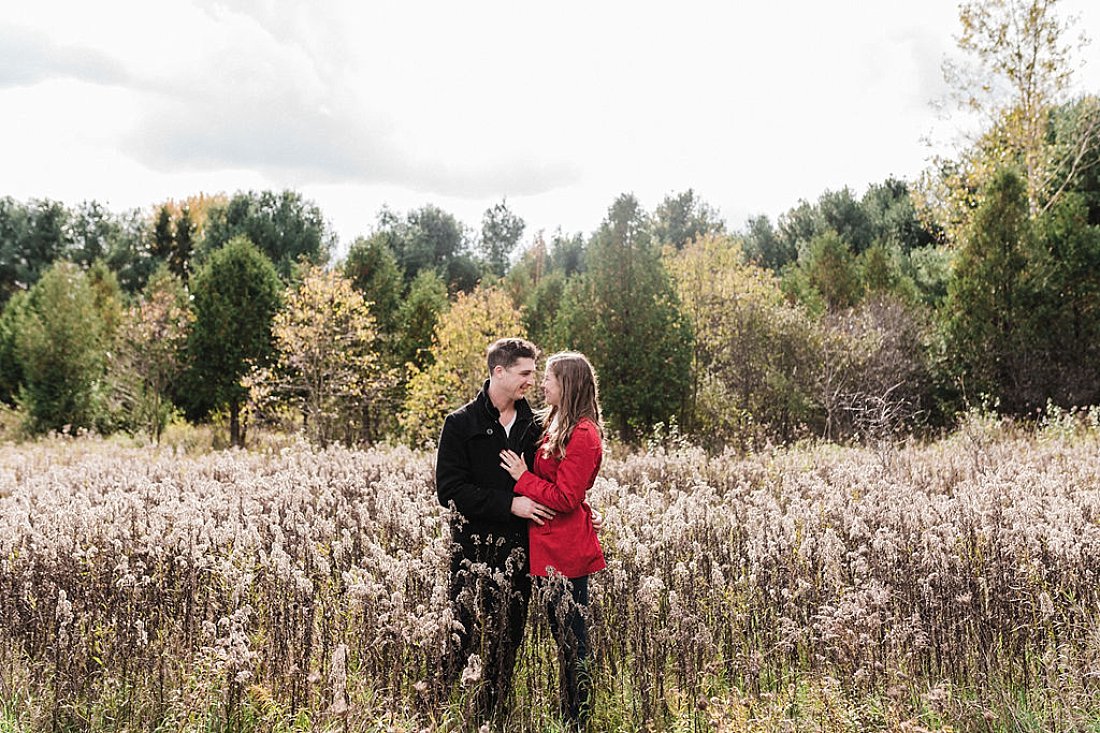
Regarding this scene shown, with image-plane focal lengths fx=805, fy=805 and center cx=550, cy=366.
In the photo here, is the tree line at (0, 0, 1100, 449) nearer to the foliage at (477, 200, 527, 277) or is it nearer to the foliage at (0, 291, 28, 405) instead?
the foliage at (0, 291, 28, 405)

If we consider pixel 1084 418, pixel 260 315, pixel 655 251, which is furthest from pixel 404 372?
pixel 1084 418

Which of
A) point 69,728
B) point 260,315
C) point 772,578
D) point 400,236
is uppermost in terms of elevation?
point 400,236

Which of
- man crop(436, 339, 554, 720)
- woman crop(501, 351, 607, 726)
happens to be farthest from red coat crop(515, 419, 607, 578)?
man crop(436, 339, 554, 720)

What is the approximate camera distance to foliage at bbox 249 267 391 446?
763 inches

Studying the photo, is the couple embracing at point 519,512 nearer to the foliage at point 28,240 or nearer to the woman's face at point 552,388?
the woman's face at point 552,388

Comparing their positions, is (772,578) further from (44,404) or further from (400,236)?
(400,236)

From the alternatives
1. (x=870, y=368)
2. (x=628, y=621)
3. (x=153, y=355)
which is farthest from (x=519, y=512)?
(x=153, y=355)

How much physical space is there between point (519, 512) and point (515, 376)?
0.70 meters

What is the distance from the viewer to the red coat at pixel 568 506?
397cm

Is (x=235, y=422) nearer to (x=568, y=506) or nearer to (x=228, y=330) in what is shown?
(x=228, y=330)

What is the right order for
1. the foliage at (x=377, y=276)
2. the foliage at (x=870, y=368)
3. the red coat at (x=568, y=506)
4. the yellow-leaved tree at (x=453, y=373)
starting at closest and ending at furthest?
the red coat at (x=568, y=506), the foliage at (x=870, y=368), the yellow-leaved tree at (x=453, y=373), the foliage at (x=377, y=276)

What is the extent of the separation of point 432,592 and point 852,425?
1369cm

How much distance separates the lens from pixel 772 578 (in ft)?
16.3

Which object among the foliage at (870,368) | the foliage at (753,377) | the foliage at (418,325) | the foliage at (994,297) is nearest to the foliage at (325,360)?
the foliage at (418,325)
